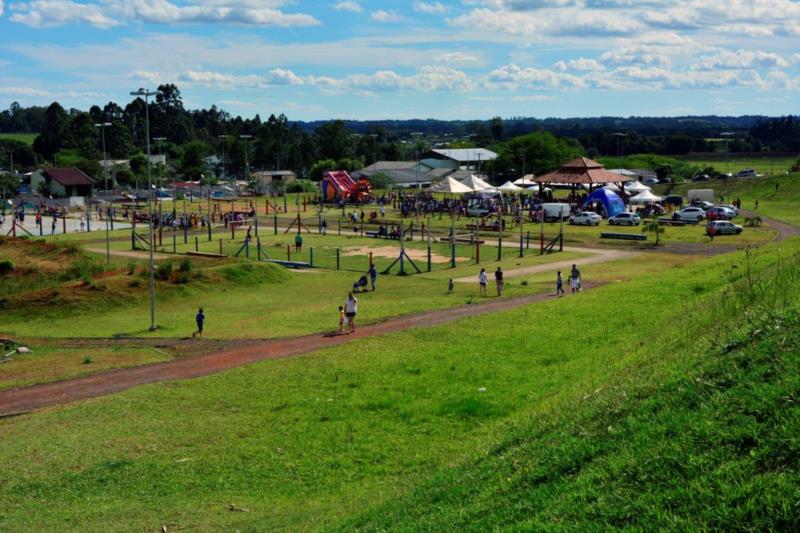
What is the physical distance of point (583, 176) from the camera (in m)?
82.1

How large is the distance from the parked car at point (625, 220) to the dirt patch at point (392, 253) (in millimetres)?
20659

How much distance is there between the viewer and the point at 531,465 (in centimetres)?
1372

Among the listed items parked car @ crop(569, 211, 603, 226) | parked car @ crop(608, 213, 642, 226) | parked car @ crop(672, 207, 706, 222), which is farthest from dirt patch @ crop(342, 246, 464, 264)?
parked car @ crop(672, 207, 706, 222)

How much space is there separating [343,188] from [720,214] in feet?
138

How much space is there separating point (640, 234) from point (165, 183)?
97756mm

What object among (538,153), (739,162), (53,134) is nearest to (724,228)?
(538,153)

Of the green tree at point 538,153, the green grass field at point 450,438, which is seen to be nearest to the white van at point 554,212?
the green tree at point 538,153

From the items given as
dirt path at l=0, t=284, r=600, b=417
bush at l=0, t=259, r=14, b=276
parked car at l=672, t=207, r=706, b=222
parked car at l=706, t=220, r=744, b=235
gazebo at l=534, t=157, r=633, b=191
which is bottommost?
dirt path at l=0, t=284, r=600, b=417

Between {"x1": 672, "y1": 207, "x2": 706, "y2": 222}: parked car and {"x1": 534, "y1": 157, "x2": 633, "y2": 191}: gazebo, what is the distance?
1119cm

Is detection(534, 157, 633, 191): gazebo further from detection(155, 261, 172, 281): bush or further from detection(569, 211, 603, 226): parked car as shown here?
detection(155, 261, 172, 281): bush

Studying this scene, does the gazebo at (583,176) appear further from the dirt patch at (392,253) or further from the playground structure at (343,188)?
the dirt patch at (392,253)

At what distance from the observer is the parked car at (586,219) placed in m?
72.5

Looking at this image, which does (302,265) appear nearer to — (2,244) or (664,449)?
(2,244)

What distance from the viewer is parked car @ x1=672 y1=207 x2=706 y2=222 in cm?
7056
